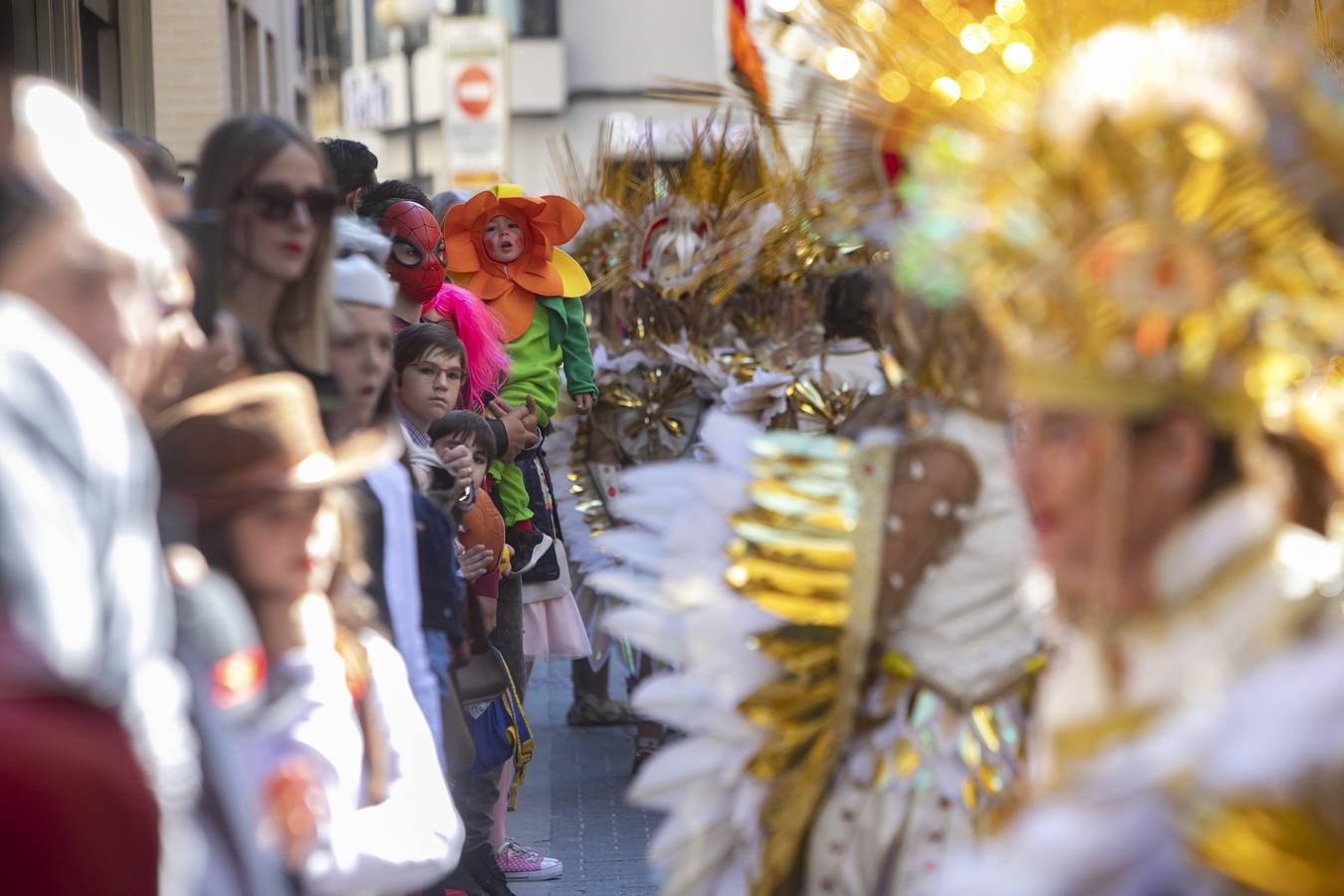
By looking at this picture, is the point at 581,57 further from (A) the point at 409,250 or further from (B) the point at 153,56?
(A) the point at 409,250

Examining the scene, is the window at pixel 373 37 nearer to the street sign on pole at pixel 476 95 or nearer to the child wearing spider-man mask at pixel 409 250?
the street sign on pole at pixel 476 95

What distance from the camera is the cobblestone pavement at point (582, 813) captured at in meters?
5.65

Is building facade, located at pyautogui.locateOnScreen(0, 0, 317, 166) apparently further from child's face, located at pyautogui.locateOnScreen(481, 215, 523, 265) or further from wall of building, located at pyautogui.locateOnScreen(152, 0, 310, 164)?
child's face, located at pyautogui.locateOnScreen(481, 215, 523, 265)

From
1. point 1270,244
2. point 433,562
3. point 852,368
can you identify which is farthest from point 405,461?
point 852,368

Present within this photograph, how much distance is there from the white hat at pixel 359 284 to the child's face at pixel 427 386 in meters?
1.54

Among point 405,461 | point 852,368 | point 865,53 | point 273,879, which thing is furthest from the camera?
point 852,368

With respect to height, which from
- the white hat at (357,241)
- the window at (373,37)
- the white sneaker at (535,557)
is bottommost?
the white sneaker at (535,557)

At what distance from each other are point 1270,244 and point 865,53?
4.18 ft

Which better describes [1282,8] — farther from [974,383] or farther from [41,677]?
[41,677]

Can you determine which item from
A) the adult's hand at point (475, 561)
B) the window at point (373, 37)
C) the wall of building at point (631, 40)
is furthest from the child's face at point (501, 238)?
the window at point (373, 37)

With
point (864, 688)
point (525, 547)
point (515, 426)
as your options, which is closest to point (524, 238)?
point (515, 426)

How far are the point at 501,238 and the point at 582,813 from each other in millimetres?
2038

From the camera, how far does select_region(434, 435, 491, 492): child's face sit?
4.99 metres

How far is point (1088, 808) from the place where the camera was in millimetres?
1925
